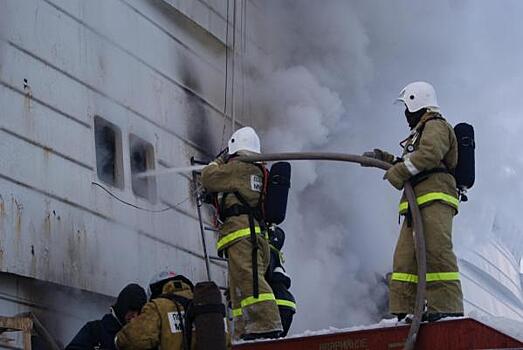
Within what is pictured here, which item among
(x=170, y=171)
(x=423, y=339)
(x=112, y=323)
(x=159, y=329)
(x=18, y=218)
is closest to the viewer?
(x=159, y=329)

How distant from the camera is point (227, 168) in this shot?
20.9ft

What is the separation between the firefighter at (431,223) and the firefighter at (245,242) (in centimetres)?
80

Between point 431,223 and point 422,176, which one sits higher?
point 422,176

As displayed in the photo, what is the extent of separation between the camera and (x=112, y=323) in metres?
5.62

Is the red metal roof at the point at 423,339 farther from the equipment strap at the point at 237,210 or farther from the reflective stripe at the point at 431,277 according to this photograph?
the equipment strap at the point at 237,210

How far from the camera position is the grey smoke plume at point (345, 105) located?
976 centimetres

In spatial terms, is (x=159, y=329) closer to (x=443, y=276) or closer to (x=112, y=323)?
(x=112, y=323)

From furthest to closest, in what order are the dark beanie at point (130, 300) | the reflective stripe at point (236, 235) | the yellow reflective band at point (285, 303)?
the yellow reflective band at point (285, 303), the reflective stripe at point (236, 235), the dark beanie at point (130, 300)

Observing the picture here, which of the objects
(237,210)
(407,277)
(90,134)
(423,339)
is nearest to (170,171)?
(90,134)

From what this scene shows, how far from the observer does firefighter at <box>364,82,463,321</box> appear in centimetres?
566

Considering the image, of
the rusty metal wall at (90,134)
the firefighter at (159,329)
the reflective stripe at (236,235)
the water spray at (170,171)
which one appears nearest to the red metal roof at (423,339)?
the reflective stripe at (236,235)

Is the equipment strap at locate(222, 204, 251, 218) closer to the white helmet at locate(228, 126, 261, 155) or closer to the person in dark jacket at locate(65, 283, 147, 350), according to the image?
the white helmet at locate(228, 126, 261, 155)

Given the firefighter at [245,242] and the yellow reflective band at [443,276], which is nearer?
the yellow reflective band at [443,276]

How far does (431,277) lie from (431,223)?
286 millimetres
